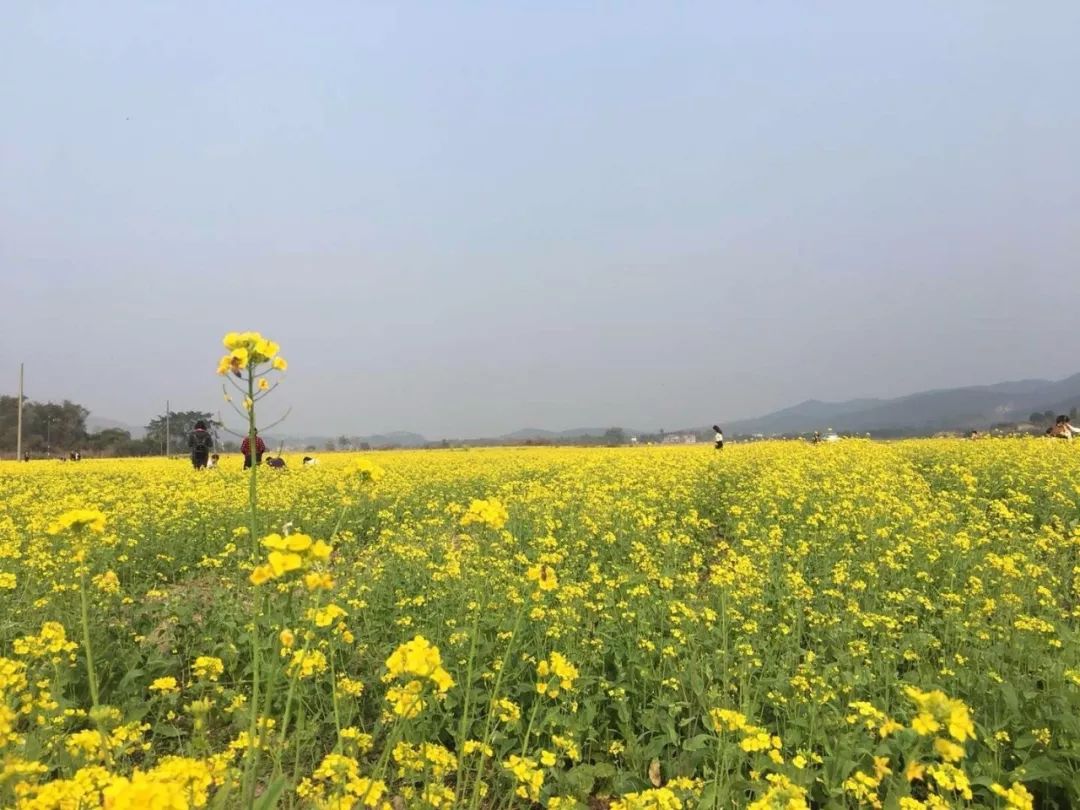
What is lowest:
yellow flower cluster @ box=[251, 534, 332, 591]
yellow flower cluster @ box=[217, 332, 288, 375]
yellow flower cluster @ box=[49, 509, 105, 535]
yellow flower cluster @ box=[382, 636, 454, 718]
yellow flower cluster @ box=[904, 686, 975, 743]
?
yellow flower cluster @ box=[904, 686, 975, 743]

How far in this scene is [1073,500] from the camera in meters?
7.68

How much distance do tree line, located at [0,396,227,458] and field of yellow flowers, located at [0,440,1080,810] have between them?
169ft

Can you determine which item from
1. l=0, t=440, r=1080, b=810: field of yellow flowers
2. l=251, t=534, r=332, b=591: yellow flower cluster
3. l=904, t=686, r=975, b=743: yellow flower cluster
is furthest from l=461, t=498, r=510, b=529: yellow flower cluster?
l=904, t=686, r=975, b=743: yellow flower cluster

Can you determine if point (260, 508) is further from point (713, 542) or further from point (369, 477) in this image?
point (369, 477)

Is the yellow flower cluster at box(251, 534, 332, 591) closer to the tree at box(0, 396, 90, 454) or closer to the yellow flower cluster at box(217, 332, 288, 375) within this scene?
the yellow flower cluster at box(217, 332, 288, 375)

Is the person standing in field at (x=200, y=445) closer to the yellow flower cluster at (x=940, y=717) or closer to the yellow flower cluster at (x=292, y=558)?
the yellow flower cluster at (x=292, y=558)

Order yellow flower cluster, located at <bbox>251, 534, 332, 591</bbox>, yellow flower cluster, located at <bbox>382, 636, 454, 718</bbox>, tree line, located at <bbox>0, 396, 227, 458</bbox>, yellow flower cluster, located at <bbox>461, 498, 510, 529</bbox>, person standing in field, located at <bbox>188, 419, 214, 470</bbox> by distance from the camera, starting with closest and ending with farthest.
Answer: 1. yellow flower cluster, located at <bbox>251, 534, 332, 591</bbox>
2. yellow flower cluster, located at <bbox>382, 636, 454, 718</bbox>
3. yellow flower cluster, located at <bbox>461, 498, 510, 529</bbox>
4. person standing in field, located at <bbox>188, 419, 214, 470</bbox>
5. tree line, located at <bbox>0, 396, 227, 458</bbox>

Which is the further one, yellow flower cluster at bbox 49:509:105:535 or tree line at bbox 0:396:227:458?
tree line at bbox 0:396:227:458

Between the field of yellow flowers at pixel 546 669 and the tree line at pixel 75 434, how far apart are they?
5166 cm

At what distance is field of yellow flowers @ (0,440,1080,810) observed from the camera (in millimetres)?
2006

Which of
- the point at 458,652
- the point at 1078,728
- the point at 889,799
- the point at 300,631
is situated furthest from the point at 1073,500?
the point at 300,631

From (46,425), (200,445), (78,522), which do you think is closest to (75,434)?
(46,425)

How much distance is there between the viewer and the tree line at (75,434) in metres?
51.4

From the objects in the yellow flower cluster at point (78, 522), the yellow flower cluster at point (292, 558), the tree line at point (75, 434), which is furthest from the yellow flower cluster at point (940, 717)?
the tree line at point (75, 434)
